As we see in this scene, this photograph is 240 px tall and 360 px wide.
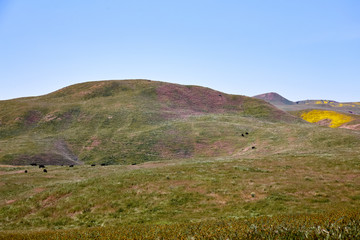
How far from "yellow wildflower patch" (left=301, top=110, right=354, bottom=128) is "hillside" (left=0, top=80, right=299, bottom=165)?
122ft

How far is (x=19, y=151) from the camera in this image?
60000mm

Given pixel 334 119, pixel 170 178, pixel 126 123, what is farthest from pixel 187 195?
pixel 334 119

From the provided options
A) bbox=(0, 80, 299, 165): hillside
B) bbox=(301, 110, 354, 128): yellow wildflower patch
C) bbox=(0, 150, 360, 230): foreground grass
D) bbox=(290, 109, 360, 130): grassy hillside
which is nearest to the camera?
bbox=(0, 150, 360, 230): foreground grass

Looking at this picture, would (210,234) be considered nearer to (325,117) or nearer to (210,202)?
(210,202)

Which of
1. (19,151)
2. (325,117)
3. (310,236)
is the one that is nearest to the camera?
(310,236)

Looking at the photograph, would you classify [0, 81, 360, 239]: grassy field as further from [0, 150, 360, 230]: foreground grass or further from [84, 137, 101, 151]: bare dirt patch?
[84, 137, 101, 151]: bare dirt patch

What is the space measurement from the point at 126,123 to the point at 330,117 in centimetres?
11368

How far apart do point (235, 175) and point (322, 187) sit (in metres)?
9.81

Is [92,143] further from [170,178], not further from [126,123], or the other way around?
[170,178]

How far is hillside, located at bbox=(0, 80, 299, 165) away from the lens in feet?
212

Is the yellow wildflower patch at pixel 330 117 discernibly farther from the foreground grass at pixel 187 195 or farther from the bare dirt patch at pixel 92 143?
the bare dirt patch at pixel 92 143

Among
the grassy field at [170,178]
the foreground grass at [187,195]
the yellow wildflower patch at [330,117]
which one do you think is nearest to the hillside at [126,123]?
the grassy field at [170,178]

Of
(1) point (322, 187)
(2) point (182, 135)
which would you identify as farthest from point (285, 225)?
(2) point (182, 135)

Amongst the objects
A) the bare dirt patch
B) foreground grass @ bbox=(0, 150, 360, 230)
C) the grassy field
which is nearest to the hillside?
the bare dirt patch
